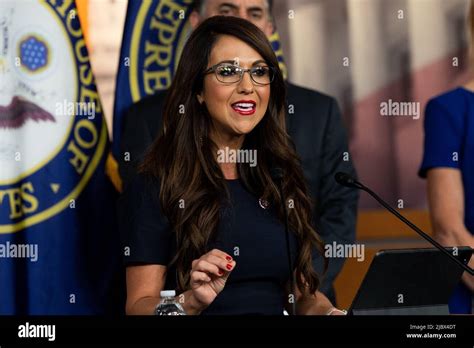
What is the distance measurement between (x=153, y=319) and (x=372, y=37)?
225 centimetres

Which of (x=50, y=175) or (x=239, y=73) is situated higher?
(x=239, y=73)

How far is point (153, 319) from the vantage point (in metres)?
2.26

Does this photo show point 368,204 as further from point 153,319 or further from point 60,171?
point 153,319

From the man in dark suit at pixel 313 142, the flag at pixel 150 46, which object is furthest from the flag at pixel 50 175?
the man in dark suit at pixel 313 142

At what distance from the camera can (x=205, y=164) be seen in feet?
9.10

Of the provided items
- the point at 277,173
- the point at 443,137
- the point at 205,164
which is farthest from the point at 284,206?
the point at 443,137

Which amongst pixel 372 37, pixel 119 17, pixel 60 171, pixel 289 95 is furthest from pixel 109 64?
pixel 372 37

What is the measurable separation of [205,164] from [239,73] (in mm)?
268

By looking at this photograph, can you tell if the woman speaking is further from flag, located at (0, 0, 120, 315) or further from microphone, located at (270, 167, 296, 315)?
flag, located at (0, 0, 120, 315)

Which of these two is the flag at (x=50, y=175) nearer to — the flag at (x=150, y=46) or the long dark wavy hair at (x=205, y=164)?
the flag at (x=150, y=46)

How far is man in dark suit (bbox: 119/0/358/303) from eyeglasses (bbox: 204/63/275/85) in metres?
0.79

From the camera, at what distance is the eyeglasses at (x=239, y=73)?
281 centimetres

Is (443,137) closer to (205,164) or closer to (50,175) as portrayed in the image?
(205,164)

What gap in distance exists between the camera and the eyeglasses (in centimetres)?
281
